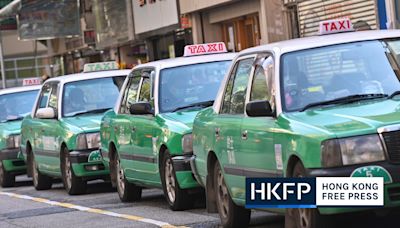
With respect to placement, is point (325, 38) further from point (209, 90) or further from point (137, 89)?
point (137, 89)

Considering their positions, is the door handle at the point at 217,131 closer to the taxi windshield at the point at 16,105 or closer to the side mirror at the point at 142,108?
the side mirror at the point at 142,108

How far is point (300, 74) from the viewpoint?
943cm

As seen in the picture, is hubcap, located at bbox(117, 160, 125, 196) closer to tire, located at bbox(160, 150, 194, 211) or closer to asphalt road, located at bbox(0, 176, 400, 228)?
asphalt road, located at bbox(0, 176, 400, 228)

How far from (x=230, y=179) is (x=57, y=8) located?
31.7m

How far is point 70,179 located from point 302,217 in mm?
9013

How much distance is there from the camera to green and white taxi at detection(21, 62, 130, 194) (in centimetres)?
1672

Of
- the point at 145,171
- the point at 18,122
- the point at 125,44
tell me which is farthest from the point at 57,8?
the point at 145,171

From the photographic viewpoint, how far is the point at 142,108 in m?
13.5

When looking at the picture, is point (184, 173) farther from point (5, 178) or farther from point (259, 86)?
point (5, 178)

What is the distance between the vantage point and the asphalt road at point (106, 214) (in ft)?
35.8

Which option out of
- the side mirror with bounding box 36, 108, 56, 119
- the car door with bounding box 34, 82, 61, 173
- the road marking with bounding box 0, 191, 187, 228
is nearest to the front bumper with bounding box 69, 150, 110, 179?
the road marking with bounding box 0, 191, 187, 228

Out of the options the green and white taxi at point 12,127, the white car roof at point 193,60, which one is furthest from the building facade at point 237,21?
the white car roof at point 193,60

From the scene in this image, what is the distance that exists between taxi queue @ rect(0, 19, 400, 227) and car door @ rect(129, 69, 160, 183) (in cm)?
1

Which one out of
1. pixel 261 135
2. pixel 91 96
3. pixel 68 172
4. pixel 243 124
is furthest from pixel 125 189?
pixel 261 135
